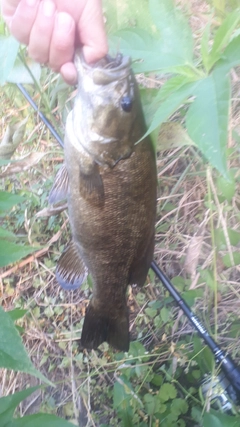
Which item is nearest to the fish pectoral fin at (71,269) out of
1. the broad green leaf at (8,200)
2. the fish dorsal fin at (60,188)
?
the fish dorsal fin at (60,188)

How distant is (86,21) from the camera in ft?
3.83

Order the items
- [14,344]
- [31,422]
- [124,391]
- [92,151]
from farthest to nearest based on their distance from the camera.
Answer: [124,391], [92,151], [31,422], [14,344]

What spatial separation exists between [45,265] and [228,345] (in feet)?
3.95

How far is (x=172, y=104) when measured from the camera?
0.84m

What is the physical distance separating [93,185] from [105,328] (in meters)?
0.67

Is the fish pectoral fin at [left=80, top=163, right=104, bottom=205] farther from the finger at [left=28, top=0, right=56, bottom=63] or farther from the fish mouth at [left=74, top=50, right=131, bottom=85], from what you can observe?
the finger at [left=28, top=0, right=56, bottom=63]

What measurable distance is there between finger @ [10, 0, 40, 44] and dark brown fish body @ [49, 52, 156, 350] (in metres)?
0.25

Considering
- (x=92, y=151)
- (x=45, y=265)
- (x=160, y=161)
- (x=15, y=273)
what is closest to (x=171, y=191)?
(x=160, y=161)

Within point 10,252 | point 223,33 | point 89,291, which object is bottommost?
point 89,291

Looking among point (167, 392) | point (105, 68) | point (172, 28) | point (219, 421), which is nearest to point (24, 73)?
point (105, 68)

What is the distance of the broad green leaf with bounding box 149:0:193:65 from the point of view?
1003 mm

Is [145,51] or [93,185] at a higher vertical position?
[145,51]

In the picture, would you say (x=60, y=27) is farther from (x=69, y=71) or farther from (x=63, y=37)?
(x=69, y=71)

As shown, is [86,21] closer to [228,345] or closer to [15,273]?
[228,345]
